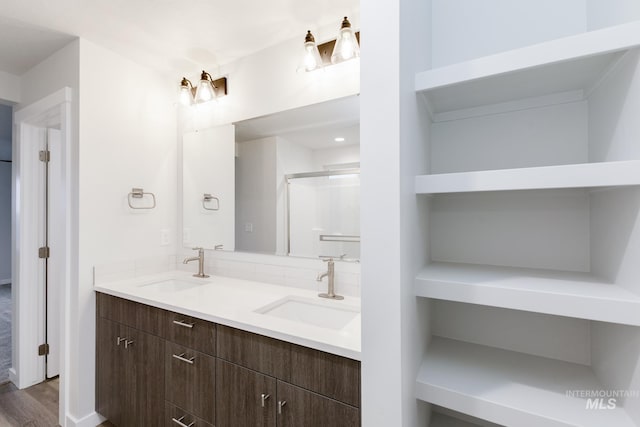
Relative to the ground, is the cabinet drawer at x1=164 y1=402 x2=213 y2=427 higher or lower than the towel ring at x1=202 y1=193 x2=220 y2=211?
lower

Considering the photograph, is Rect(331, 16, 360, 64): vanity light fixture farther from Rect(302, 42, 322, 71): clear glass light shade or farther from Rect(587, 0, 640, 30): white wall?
Rect(587, 0, 640, 30): white wall

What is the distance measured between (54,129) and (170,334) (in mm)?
2122

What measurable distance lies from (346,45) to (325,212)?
896 millimetres

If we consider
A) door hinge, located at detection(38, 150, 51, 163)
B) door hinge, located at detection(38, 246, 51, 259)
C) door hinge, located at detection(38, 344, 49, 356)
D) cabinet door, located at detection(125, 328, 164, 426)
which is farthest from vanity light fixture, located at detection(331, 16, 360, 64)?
door hinge, located at detection(38, 344, 49, 356)

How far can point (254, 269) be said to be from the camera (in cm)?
203

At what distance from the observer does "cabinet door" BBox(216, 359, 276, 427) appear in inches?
47.6

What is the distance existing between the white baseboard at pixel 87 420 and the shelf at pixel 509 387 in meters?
2.17

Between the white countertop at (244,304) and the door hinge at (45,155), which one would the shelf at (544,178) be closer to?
the white countertop at (244,304)

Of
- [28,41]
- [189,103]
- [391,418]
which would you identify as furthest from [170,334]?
[28,41]

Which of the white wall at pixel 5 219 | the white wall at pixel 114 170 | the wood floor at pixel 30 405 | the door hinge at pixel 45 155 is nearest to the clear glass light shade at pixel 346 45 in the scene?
the white wall at pixel 114 170

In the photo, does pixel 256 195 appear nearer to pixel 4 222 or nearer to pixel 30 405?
pixel 30 405

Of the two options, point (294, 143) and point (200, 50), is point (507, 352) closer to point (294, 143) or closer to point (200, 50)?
point (294, 143)

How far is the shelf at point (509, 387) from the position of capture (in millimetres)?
782

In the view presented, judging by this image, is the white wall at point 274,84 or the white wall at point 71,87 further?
the white wall at point 71,87
